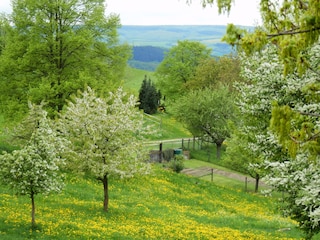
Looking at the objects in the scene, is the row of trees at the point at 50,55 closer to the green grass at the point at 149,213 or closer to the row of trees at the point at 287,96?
the green grass at the point at 149,213

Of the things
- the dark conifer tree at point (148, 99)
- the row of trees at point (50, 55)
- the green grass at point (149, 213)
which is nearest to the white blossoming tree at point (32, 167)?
the green grass at point (149, 213)

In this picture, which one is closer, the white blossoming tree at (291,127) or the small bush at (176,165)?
the white blossoming tree at (291,127)

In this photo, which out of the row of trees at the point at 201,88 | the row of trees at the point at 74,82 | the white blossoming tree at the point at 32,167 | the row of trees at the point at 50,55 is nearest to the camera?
the white blossoming tree at the point at 32,167

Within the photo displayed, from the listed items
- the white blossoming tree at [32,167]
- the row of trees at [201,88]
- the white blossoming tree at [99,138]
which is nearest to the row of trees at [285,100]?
the white blossoming tree at [99,138]

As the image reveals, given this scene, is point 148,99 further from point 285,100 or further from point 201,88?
point 285,100

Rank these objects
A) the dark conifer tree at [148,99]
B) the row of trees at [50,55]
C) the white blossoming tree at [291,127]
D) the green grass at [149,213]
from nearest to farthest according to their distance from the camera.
A: the white blossoming tree at [291,127], the green grass at [149,213], the row of trees at [50,55], the dark conifer tree at [148,99]

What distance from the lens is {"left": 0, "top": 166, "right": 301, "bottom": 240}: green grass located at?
1772 centimetres

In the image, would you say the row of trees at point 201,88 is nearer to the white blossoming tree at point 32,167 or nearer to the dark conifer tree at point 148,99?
the dark conifer tree at point 148,99

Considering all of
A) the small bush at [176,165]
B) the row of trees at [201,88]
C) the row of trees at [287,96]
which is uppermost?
the row of trees at [287,96]

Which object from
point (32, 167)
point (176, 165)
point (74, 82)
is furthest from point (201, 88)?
point (32, 167)

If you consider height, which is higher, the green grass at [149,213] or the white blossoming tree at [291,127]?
the white blossoming tree at [291,127]

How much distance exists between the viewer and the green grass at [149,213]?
17.7 metres

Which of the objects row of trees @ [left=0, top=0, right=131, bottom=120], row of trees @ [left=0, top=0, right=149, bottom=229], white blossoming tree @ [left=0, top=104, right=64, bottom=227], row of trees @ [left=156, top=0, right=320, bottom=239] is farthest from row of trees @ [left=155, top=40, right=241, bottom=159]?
white blossoming tree @ [left=0, top=104, right=64, bottom=227]

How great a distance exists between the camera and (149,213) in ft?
77.5
